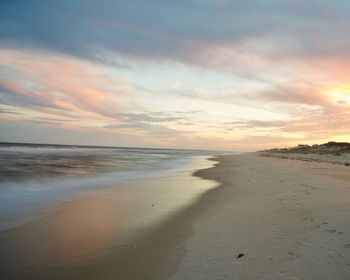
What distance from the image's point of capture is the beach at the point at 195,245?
15.4 feet

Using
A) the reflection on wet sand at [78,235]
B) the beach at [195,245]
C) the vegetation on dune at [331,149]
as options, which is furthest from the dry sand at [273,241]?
the vegetation on dune at [331,149]

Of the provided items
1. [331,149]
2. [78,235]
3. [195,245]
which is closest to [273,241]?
[195,245]

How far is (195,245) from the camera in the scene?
5949mm

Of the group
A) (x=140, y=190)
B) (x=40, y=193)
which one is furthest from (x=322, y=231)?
(x=40, y=193)

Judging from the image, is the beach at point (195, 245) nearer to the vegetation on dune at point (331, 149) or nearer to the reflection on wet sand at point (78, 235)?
the reflection on wet sand at point (78, 235)

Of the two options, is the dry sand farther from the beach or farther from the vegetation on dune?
the vegetation on dune

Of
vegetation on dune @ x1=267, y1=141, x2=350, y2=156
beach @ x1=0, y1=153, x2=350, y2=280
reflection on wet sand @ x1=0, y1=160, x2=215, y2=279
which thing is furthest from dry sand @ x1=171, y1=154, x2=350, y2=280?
vegetation on dune @ x1=267, y1=141, x2=350, y2=156

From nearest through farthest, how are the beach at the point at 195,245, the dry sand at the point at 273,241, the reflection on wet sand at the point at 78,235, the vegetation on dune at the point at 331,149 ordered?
the dry sand at the point at 273,241 → the beach at the point at 195,245 → the reflection on wet sand at the point at 78,235 → the vegetation on dune at the point at 331,149

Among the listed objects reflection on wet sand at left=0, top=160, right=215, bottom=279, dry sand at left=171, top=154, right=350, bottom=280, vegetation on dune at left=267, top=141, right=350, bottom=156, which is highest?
vegetation on dune at left=267, top=141, right=350, bottom=156

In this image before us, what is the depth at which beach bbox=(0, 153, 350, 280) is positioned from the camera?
4695 mm

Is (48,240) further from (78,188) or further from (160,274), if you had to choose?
(78,188)

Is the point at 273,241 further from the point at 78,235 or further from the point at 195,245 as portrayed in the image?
the point at 78,235

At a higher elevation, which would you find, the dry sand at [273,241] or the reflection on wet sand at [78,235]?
the dry sand at [273,241]

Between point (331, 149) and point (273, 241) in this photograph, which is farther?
point (331, 149)
